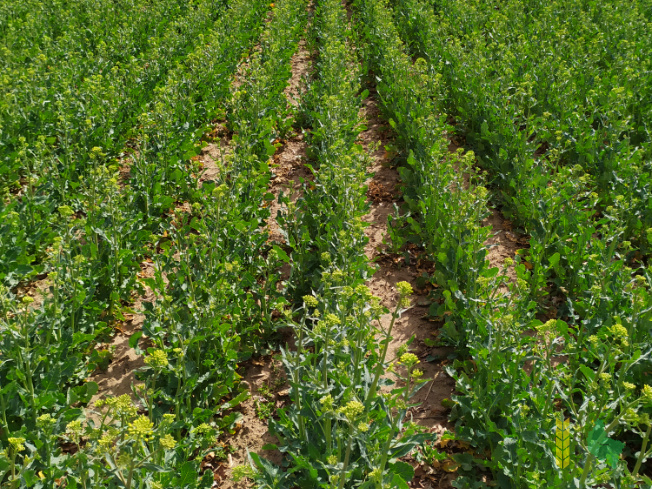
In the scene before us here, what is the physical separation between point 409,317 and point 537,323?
1.31 meters

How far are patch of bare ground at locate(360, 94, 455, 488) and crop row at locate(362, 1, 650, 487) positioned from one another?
21 cm

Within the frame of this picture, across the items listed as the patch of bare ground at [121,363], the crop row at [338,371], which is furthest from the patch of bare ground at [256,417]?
the patch of bare ground at [121,363]

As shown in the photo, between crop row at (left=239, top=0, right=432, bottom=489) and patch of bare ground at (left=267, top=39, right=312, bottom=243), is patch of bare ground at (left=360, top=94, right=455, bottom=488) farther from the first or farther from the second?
patch of bare ground at (left=267, top=39, right=312, bottom=243)

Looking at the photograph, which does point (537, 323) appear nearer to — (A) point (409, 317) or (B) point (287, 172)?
(A) point (409, 317)

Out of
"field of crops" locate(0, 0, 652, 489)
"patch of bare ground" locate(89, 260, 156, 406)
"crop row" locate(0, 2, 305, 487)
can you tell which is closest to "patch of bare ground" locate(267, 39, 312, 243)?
"field of crops" locate(0, 0, 652, 489)

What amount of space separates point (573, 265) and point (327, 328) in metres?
2.83

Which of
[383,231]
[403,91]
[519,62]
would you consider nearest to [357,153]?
[383,231]

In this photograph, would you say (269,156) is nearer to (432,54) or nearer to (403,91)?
(403,91)

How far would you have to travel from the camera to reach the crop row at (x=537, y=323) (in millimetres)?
3256

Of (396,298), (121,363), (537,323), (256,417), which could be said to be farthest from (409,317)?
(121,363)

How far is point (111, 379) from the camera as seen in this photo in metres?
4.45

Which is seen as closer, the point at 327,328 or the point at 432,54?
the point at 327,328

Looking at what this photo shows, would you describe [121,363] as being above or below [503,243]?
above

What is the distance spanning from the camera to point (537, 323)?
4.25 m
